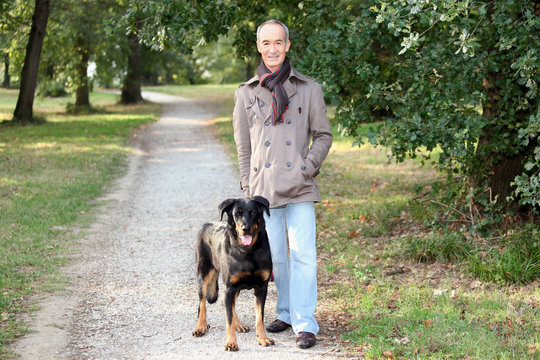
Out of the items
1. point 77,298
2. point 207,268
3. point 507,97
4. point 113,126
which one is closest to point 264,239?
point 207,268

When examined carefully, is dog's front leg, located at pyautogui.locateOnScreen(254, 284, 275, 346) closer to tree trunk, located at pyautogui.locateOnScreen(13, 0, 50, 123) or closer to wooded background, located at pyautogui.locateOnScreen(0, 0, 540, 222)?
wooded background, located at pyautogui.locateOnScreen(0, 0, 540, 222)

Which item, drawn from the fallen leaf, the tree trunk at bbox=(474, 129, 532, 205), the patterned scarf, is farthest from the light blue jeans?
the tree trunk at bbox=(474, 129, 532, 205)

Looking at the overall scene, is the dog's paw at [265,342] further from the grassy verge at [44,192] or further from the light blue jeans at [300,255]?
the grassy verge at [44,192]

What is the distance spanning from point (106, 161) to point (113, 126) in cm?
843

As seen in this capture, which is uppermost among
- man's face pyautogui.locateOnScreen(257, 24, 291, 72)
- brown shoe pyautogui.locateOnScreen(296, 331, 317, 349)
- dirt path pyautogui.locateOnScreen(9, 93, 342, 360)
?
man's face pyautogui.locateOnScreen(257, 24, 291, 72)

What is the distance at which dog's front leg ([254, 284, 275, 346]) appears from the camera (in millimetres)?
4746

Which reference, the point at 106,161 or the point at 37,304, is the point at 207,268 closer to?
the point at 37,304

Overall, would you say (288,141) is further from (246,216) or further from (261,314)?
(261,314)

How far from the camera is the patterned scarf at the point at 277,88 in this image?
471 centimetres

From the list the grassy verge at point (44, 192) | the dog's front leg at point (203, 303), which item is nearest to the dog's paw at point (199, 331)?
the dog's front leg at point (203, 303)

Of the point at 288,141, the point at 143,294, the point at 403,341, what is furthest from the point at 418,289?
the point at 143,294

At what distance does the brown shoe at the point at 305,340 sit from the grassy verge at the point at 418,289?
31 cm

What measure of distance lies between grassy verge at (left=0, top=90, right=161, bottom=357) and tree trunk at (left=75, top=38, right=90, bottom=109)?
4.59 metres

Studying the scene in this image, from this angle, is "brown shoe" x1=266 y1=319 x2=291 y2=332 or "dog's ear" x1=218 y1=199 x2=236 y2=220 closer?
"dog's ear" x1=218 y1=199 x2=236 y2=220
